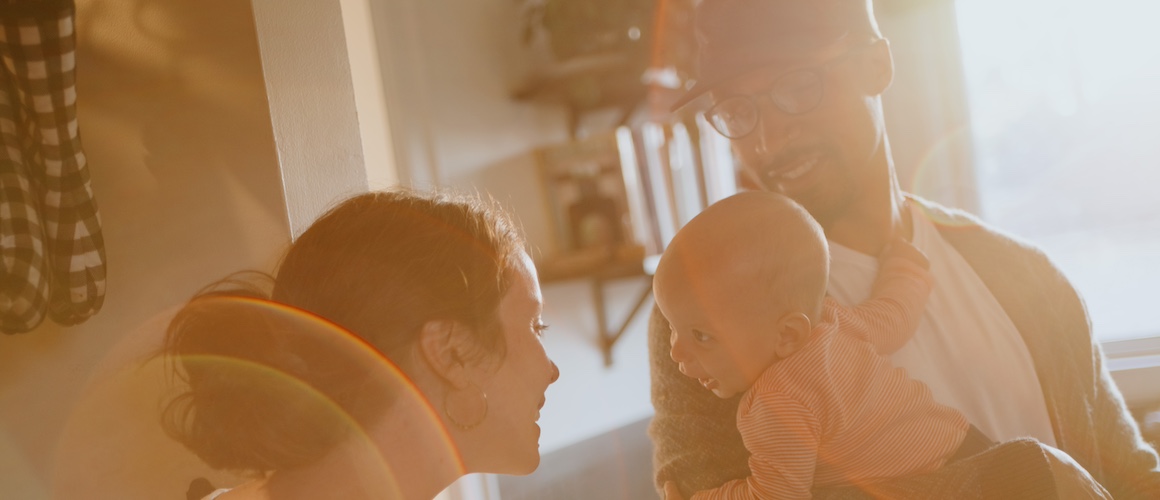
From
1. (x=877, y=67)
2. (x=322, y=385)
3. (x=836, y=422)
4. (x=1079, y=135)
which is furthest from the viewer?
(x=1079, y=135)

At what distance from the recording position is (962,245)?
1287 millimetres

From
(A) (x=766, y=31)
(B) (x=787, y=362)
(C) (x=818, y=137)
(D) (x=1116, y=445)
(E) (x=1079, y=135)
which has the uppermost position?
(A) (x=766, y=31)

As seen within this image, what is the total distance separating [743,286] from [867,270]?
0.91 feet

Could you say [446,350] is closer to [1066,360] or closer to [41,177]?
[41,177]

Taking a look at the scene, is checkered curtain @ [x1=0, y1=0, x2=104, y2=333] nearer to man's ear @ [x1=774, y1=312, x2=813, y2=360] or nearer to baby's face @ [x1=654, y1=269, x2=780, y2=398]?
baby's face @ [x1=654, y1=269, x2=780, y2=398]

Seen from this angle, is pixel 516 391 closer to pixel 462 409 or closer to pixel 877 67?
pixel 462 409

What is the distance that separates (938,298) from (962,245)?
0.14 m

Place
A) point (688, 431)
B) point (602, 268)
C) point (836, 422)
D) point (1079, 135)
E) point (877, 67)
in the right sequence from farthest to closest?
point (602, 268) → point (1079, 135) → point (877, 67) → point (688, 431) → point (836, 422)

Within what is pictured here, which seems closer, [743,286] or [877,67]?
[743,286]

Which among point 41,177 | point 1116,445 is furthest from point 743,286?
point 41,177

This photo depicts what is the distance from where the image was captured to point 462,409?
37.3 inches

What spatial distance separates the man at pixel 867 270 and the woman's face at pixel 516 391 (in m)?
0.26

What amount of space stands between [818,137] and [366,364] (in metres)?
0.71

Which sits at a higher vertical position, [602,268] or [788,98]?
[788,98]
